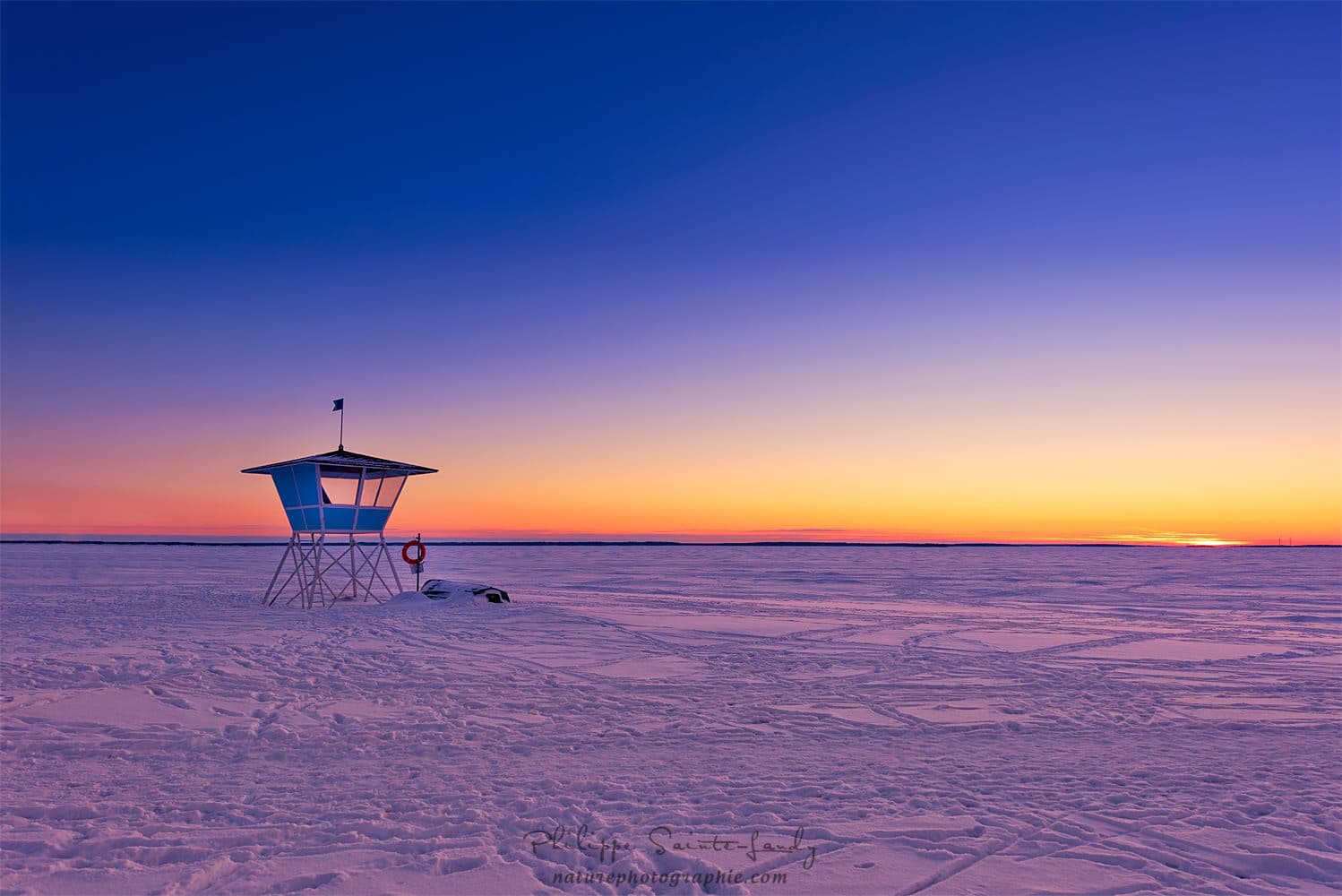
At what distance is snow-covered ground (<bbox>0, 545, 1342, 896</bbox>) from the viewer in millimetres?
5078

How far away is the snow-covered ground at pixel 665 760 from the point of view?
508 centimetres

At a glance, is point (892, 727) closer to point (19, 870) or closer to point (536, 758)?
point (536, 758)

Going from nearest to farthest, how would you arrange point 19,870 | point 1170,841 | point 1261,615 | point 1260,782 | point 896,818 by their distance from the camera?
point 19,870 < point 1170,841 < point 896,818 < point 1260,782 < point 1261,615

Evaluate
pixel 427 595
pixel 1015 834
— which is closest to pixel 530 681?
pixel 1015 834

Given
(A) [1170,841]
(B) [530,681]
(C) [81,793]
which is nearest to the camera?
(A) [1170,841]

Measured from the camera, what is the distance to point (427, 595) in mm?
21969

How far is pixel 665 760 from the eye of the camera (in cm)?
742

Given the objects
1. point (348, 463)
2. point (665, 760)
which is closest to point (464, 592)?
point (348, 463)

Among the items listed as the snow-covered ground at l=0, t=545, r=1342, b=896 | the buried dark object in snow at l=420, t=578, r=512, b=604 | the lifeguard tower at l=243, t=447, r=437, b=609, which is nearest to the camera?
the snow-covered ground at l=0, t=545, r=1342, b=896

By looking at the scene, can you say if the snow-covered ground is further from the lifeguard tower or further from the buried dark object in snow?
the lifeguard tower

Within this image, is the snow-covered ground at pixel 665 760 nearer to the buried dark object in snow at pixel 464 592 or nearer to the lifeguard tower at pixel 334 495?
the buried dark object in snow at pixel 464 592

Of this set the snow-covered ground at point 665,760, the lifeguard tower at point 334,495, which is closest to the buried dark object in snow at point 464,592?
the lifeguard tower at point 334,495

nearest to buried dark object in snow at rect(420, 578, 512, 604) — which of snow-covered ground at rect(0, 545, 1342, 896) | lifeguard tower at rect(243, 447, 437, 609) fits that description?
lifeguard tower at rect(243, 447, 437, 609)

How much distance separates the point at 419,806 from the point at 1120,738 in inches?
283
